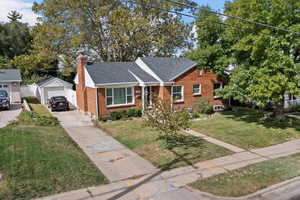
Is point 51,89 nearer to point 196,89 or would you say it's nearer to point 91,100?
point 91,100

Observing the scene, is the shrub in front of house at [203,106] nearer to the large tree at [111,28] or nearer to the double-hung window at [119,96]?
the double-hung window at [119,96]

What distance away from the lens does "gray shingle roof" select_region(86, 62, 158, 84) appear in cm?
1852

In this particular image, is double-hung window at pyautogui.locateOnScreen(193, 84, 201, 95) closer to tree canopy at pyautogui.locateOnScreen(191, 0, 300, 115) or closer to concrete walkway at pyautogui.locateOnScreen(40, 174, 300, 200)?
tree canopy at pyautogui.locateOnScreen(191, 0, 300, 115)

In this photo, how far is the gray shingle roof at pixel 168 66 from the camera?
2038cm

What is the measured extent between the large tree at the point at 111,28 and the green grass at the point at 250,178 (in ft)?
73.3

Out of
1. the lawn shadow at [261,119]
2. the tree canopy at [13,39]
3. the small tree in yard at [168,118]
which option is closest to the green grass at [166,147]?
the small tree in yard at [168,118]

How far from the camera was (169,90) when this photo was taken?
20109 millimetres

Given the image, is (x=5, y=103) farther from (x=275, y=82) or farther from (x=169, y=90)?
(x=275, y=82)

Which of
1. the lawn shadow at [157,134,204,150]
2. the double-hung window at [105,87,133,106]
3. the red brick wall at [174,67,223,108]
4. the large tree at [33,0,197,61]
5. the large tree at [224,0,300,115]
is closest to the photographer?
the lawn shadow at [157,134,204,150]

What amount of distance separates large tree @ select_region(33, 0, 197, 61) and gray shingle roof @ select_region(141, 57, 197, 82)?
7469 mm

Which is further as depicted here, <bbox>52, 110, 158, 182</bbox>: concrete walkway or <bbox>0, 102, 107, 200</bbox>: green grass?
<bbox>52, 110, 158, 182</bbox>: concrete walkway

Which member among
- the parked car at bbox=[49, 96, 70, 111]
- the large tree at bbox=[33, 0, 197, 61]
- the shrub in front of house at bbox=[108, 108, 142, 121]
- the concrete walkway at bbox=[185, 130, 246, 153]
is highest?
the large tree at bbox=[33, 0, 197, 61]

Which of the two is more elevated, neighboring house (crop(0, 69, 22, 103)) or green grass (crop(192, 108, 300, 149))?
neighboring house (crop(0, 69, 22, 103))

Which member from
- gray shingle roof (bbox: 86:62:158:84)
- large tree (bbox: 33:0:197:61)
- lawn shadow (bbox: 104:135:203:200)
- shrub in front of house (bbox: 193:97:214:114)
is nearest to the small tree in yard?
lawn shadow (bbox: 104:135:203:200)
